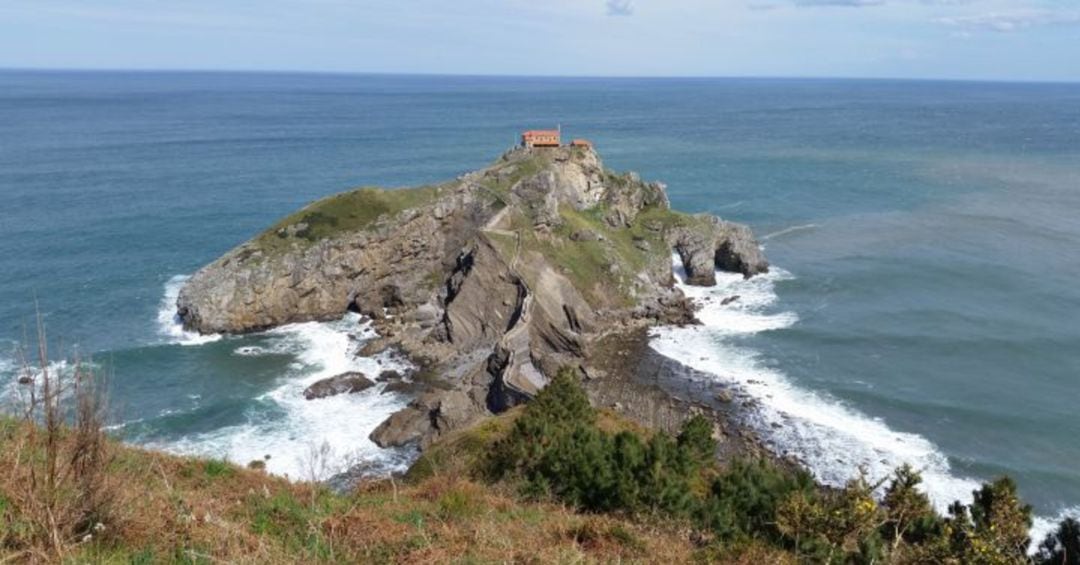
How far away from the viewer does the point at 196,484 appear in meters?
15.8

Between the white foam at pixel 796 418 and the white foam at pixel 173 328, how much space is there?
33076mm

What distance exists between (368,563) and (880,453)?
36.3 metres

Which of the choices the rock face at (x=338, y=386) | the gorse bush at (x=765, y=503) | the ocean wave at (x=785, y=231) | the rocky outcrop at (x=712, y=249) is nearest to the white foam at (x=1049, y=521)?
the gorse bush at (x=765, y=503)

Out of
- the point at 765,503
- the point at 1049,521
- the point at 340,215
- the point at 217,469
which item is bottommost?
the point at 1049,521

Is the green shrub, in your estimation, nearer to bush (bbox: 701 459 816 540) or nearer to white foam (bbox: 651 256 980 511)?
bush (bbox: 701 459 816 540)

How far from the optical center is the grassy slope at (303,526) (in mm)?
9773

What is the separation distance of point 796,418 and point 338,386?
28293 millimetres

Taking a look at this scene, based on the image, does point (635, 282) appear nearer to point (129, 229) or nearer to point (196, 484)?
point (196, 484)

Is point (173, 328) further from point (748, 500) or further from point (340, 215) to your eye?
point (748, 500)

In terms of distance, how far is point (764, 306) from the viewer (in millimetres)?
61906

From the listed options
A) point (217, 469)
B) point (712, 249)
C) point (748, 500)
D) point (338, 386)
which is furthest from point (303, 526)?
point (712, 249)

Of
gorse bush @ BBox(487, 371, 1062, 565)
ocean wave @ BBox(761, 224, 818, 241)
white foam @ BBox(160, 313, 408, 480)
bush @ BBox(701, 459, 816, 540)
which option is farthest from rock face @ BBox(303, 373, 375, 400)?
ocean wave @ BBox(761, 224, 818, 241)

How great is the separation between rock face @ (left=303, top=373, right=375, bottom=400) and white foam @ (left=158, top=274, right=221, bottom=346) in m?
12.1

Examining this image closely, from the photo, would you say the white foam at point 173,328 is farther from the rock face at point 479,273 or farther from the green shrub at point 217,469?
the green shrub at point 217,469
